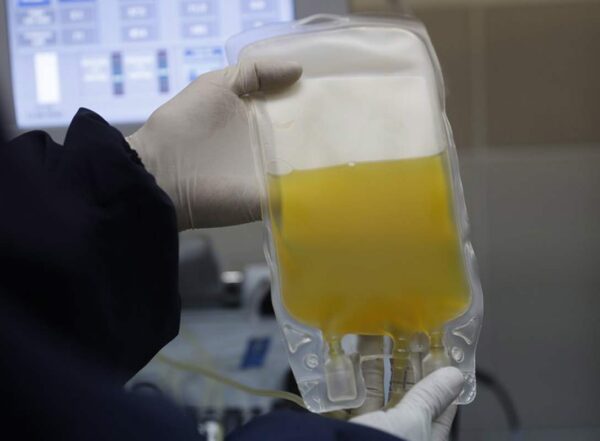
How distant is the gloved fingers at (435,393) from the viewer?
488 millimetres

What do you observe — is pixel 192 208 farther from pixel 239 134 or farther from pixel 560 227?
pixel 560 227

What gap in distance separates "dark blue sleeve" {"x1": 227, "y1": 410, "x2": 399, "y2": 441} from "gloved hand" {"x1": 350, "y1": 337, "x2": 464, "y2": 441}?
0.16 ft

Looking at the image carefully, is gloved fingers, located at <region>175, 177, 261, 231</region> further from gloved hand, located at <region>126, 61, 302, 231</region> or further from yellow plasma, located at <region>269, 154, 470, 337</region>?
yellow plasma, located at <region>269, 154, 470, 337</region>

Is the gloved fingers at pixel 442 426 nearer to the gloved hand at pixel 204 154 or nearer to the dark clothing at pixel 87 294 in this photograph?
the dark clothing at pixel 87 294

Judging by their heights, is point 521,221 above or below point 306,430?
below

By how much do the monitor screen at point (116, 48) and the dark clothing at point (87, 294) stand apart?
267 mm

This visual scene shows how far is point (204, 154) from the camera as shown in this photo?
2.16 ft

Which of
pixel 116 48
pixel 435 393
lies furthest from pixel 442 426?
pixel 116 48

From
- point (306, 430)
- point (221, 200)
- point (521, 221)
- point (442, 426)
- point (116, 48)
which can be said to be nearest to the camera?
point (306, 430)

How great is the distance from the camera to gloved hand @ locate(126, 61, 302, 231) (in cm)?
64

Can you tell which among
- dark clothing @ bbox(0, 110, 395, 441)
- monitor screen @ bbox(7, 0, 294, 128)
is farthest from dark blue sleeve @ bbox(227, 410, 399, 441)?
monitor screen @ bbox(7, 0, 294, 128)

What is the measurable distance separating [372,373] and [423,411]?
0.06m

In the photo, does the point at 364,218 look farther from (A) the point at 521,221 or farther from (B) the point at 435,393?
(A) the point at 521,221

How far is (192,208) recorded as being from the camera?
65cm
